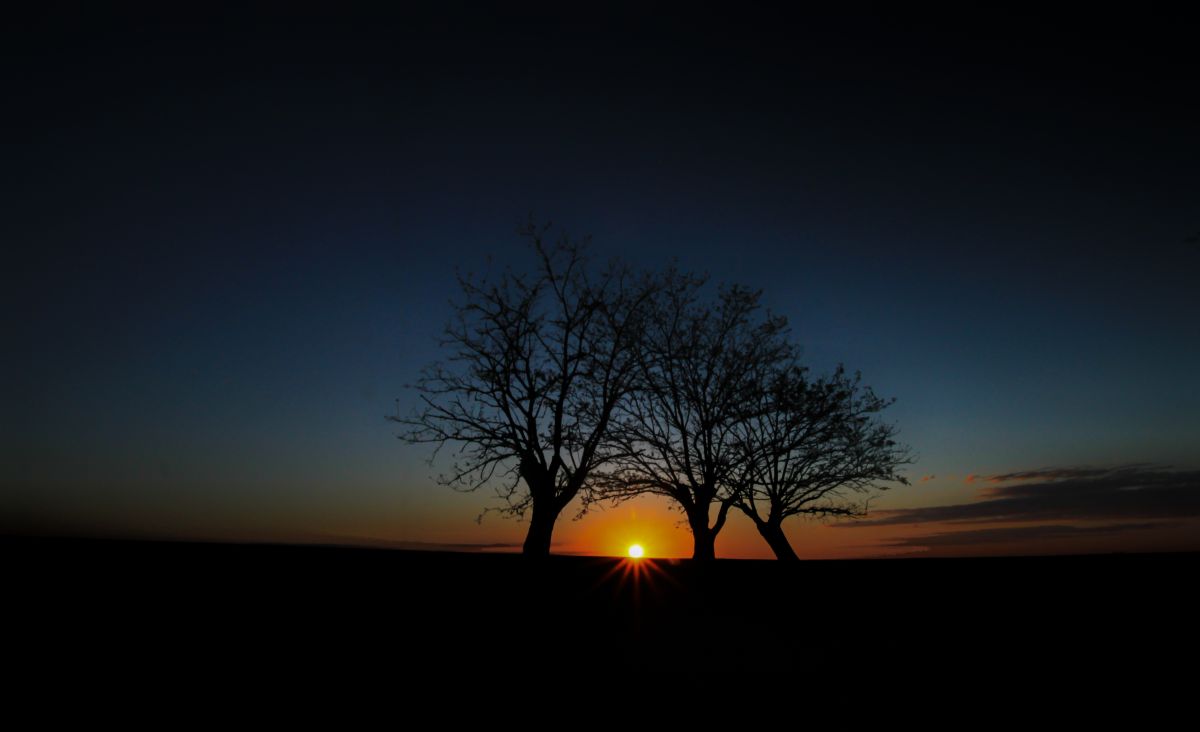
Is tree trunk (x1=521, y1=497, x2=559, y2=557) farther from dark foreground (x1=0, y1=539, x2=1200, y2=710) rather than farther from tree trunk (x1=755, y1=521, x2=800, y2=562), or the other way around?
dark foreground (x1=0, y1=539, x2=1200, y2=710)

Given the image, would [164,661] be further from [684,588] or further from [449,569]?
[684,588]

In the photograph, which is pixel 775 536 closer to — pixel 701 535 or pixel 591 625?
pixel 701 535

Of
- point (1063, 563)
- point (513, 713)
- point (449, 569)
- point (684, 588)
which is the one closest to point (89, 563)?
point (449, 569)

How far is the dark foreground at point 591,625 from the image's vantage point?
139 inches

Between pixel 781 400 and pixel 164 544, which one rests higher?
pixel 781 400

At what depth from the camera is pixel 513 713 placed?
377 centimetres

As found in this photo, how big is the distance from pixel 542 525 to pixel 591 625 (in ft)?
65.3

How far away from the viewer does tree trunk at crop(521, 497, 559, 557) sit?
24.2 metres

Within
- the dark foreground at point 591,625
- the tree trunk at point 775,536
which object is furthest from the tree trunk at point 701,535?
→ the dark foreground at point 591,625

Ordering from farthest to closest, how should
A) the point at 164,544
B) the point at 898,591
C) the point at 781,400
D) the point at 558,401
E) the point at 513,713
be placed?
1. the point at 781,400
2. the point at 558,401
3. the point at 898,591
4. the point at 164,544
5. the point at 513,713

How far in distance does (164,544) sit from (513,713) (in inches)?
113

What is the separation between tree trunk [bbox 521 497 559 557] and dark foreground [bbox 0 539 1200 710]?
61.0 feet

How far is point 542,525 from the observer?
963 inches

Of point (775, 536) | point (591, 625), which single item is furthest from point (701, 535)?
point (591, 625)
